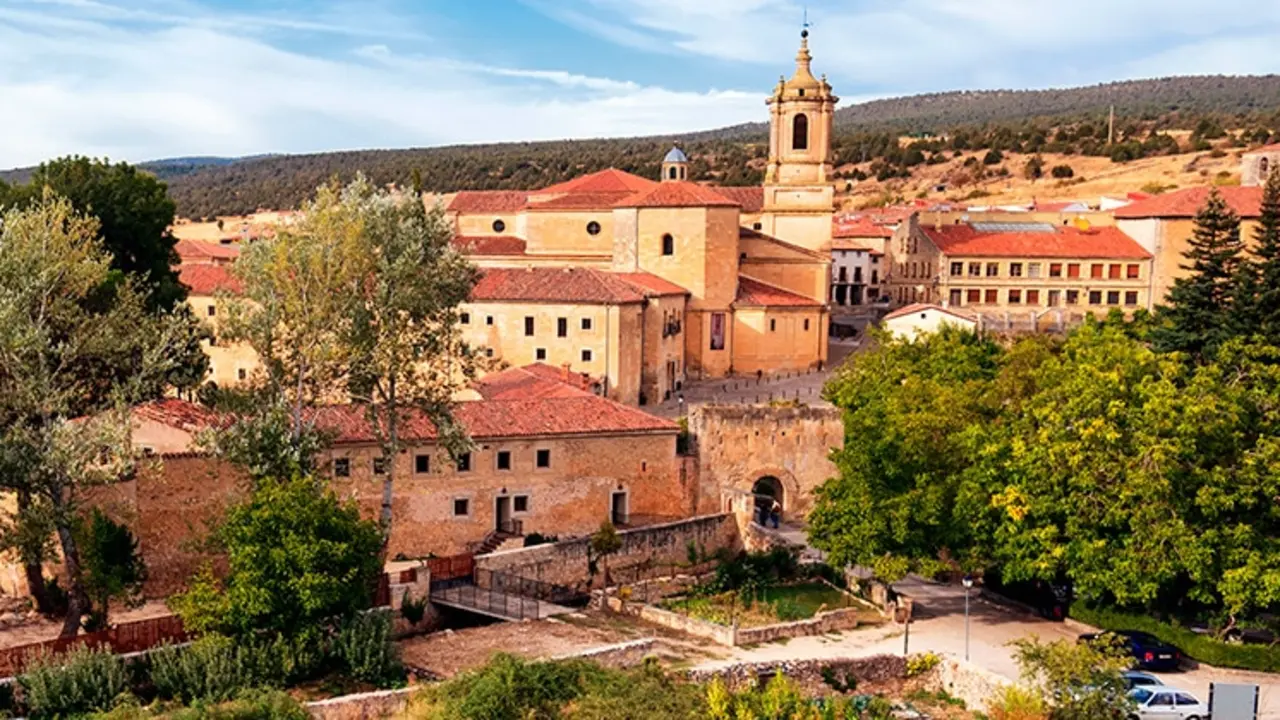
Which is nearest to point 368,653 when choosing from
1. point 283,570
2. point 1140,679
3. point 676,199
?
point 283,570

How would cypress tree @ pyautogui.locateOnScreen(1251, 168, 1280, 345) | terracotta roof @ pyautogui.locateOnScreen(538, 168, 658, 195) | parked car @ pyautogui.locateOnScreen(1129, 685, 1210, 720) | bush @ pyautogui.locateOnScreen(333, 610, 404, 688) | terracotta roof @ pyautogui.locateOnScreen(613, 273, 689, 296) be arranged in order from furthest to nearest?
terracotta roof @ pyautogui.locateOnScreen(538, 168, 658, 195)
terracotta roof @ pyautogui.locateOnScreen(613, 273, 689, 296)
cypress tree @ pyautogui.locateOnScreen(1251, 168, 1280, 345)
bush @ pyautogui.locateOnScreen(333, 610, 404, 688)
parked car @ pyautogui.locateOnScreen(1129, 685, 1210, 720)

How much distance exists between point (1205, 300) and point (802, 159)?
22934 mm

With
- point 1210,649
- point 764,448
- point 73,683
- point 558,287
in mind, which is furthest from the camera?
point 558,287

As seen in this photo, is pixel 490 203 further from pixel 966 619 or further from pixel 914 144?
pixel 914 144

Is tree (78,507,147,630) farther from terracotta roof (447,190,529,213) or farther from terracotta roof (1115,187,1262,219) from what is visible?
terracotta roof (1115,187,1262,219)

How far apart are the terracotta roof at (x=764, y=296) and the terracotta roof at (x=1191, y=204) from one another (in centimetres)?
1775

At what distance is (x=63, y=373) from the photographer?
79.6ft

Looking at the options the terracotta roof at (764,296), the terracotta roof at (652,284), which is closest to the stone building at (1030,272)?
the terracotta roof at (764,296)

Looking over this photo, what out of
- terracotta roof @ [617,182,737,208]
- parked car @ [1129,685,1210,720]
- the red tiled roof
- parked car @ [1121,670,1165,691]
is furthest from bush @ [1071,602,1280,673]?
terracotta roof @ [617,182,737,208]

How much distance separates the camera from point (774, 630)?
25969 millimetres

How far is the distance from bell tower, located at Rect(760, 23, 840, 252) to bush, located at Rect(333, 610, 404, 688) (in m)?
36.3

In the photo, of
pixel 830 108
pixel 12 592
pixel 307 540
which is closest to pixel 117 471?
pixel 307 540

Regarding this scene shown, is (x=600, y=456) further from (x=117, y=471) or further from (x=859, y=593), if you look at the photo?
(x=117, y=471)

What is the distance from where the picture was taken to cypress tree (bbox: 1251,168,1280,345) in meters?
33.5
